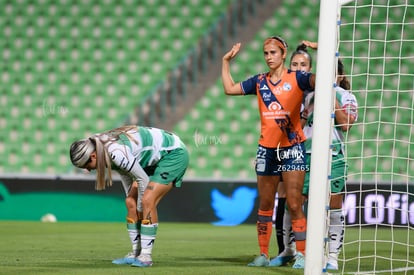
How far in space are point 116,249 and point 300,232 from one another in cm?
238

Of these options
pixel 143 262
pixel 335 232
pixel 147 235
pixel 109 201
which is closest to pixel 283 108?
pixel 335 232

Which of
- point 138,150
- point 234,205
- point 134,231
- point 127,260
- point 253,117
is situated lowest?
point 234,205

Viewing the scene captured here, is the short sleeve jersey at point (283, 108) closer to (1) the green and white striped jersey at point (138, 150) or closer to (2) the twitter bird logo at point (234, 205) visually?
(1) the green and white striped jersey at point (138, 150)

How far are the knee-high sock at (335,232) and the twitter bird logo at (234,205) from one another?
5941 millimetres

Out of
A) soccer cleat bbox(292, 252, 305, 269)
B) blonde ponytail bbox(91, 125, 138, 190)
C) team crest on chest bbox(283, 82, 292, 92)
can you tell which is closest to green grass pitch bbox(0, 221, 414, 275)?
soccer cleat bbox(292, 252, 305, 269)

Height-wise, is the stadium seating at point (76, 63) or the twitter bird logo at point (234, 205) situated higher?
the stadium seating at point (76, 63)

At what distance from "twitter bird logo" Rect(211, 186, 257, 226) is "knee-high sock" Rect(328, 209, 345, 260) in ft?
19.5

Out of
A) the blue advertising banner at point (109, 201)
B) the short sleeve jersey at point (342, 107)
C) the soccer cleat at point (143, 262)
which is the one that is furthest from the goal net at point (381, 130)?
the soccer cleat at point (143, 262)

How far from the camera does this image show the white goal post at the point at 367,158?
489 centimetres

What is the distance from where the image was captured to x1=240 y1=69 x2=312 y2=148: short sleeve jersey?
5.97 m

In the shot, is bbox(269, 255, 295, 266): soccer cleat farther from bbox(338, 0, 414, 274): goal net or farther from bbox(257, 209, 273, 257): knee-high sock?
bbox(338, 0, 414, 274): goal net

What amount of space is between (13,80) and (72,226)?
13.9 ft

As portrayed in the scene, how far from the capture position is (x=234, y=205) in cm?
1231

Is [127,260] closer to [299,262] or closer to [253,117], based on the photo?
[299,262]
